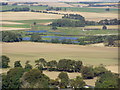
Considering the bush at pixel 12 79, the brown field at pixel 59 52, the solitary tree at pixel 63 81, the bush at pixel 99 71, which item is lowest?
the brown field at pixel 59 52

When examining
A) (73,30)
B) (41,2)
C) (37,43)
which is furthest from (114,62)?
(41,2)

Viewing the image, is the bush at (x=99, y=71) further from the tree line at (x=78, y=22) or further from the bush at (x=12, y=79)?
the tree line at (x=78, y=22)

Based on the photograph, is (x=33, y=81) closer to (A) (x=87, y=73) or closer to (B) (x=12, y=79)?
(B) (x=12, y=79)

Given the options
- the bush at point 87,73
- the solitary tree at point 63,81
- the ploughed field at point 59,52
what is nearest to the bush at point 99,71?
the bush at point 87,73

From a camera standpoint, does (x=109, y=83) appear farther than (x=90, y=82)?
No

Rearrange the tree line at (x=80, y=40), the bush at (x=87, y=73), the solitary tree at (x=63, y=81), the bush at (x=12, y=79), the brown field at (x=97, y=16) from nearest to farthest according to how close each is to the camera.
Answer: the bush at (x=12, y=79) < the solitary tree at (x=63, y=81) < the bush at (x=87, y=73) < the tree line at (x=80, y=40) < the brown field at (x=97, y=16)

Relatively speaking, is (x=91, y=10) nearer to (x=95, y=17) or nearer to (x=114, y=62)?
(x=95, y=17)

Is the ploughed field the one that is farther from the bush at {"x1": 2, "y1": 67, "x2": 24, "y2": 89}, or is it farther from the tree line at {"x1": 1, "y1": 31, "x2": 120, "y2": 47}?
the bush at {"x1": 2, "y1": 67, "x2": 24, "y2": 89}

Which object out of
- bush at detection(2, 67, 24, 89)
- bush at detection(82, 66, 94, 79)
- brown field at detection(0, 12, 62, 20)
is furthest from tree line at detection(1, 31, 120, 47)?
brown field at detection(0, 12, 62, 20)

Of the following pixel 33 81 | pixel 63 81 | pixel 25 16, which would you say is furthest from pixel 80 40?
pixel 25 16
